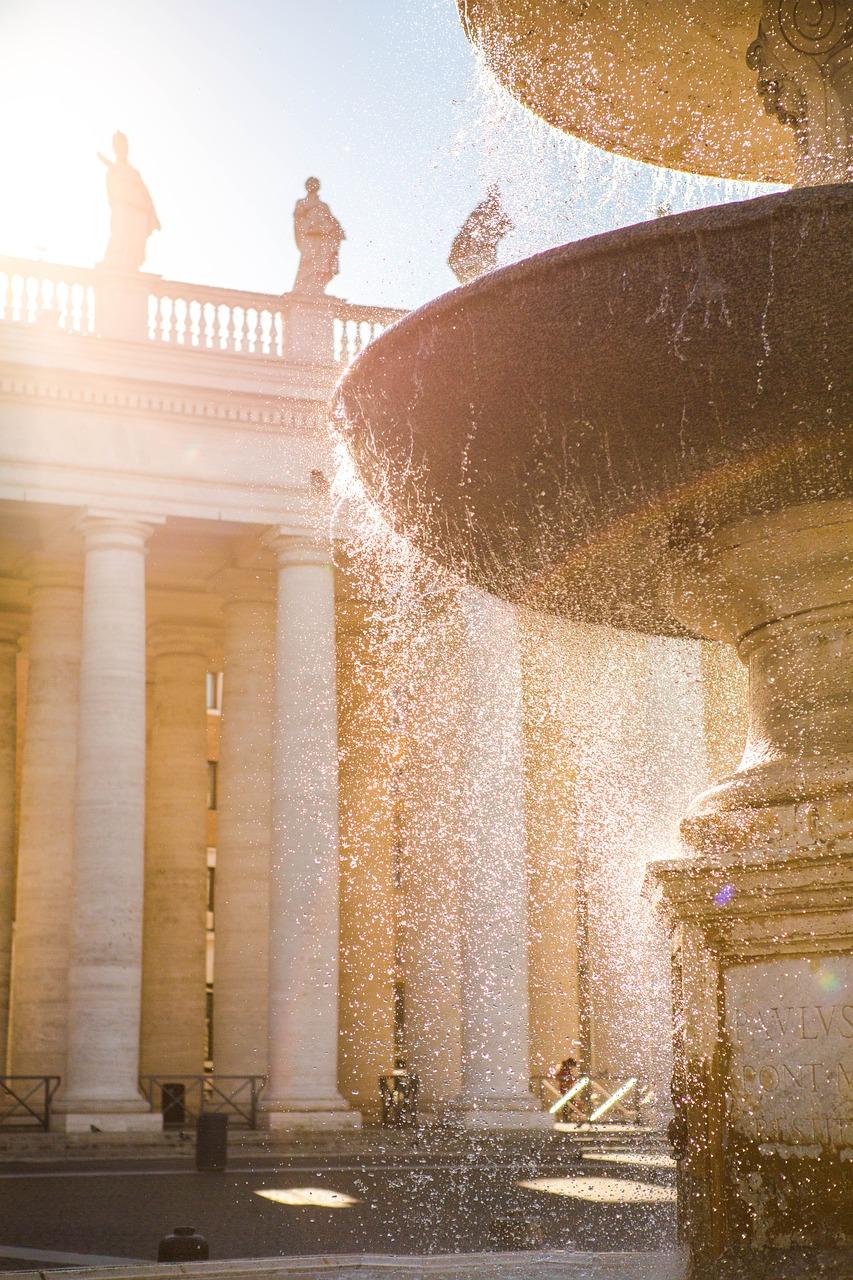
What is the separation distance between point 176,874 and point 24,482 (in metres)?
9.89

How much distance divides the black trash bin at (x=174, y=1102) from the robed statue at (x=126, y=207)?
16.6 meters

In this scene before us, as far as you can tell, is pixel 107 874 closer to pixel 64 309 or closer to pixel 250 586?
pixel 250 586

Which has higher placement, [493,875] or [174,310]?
[174,310]

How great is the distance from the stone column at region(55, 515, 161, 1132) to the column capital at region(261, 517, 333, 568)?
3.34m

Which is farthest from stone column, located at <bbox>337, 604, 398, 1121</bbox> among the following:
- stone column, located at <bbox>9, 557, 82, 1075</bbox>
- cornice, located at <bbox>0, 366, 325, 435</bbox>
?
stone column, located at <bbox>9, 557, 82, 1075</bbox>

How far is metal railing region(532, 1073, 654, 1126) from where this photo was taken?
3247 cm

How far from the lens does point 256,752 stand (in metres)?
32.3

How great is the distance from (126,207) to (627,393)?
26.6m

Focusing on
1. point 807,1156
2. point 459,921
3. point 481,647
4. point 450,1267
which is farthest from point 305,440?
point 807,1156

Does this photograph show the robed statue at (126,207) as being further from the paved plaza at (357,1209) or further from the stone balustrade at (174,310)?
the paved plaza at (357,1209)

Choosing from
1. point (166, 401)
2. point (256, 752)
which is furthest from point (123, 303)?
point (256, 752)

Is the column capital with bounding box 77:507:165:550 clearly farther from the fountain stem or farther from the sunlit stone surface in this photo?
the fountain stem

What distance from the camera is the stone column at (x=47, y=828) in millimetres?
30328

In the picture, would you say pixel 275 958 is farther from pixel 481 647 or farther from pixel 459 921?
pixel 481 647
